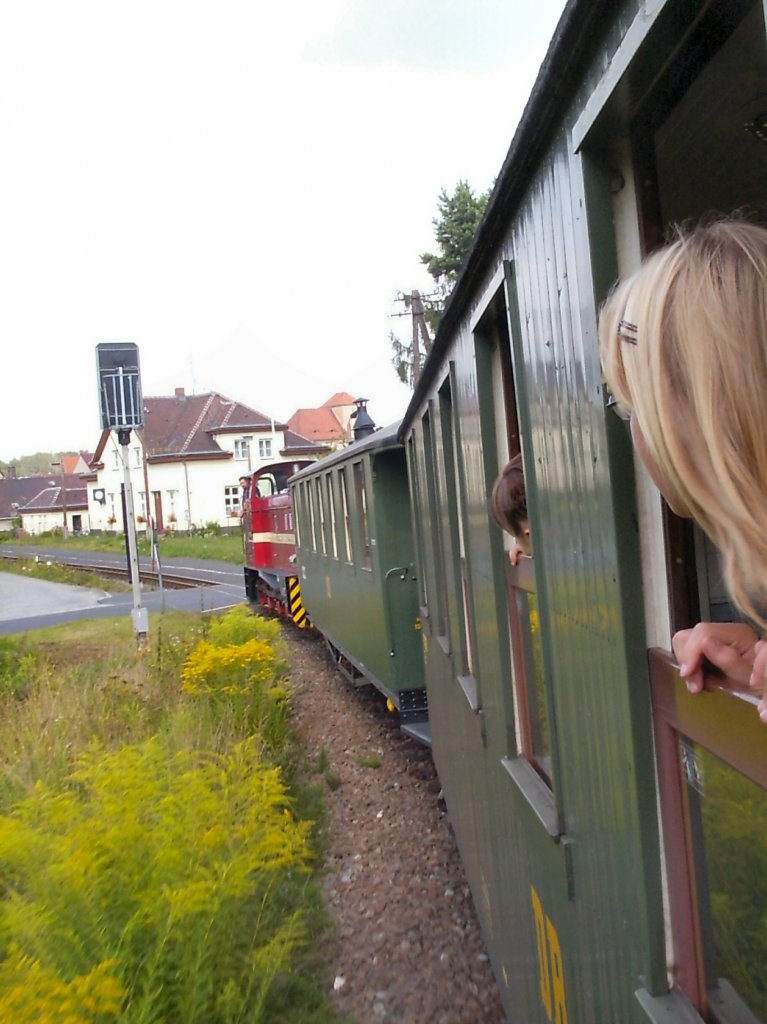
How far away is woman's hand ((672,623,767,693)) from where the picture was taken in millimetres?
1049

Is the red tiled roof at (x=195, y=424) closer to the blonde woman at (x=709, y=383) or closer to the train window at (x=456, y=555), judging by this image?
the train window at (x=456, y=555)

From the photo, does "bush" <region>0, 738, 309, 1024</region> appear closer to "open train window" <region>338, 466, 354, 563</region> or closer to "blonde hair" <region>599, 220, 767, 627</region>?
"blonde hair" <region>599, 220, 767, 627</region>

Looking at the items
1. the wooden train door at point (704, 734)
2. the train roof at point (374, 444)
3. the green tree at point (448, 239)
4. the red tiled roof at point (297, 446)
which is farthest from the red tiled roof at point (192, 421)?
the wooden train door at point (704, 734)

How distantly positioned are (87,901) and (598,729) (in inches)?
107

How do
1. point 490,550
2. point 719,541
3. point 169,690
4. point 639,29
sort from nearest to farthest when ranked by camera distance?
point 719,541
point 639,29
point 490,550
point 169,690

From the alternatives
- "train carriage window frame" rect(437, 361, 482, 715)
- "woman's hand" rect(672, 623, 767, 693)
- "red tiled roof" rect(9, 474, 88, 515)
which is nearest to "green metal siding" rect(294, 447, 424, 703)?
→ "train carriage window frame" rect(437, 361, 482, 715)

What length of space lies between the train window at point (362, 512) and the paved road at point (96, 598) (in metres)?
6.72

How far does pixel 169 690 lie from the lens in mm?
8867

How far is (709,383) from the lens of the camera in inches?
34.8

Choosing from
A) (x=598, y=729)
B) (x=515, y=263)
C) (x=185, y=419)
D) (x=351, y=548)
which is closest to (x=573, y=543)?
(x=598, y=729)

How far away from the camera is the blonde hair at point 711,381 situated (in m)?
0.86

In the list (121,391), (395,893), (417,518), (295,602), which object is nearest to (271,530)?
(295,602)

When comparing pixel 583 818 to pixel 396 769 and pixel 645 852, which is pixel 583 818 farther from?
pixel 396 769

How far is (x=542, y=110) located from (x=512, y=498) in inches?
38.0
